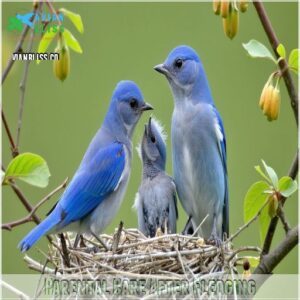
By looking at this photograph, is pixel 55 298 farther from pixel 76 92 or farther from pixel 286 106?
→ pixel 286 106

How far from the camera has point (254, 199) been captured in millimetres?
2820

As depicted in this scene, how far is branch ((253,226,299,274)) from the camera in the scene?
2.67 meters

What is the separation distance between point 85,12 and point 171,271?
2.91 m

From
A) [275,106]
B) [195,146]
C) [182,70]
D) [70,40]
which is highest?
[70,40]

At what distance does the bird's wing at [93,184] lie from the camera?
353 cm

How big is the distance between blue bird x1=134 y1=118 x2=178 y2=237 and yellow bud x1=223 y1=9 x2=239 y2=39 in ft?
4.02

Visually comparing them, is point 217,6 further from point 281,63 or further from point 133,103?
point 133,103

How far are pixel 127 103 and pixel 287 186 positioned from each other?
124 cm

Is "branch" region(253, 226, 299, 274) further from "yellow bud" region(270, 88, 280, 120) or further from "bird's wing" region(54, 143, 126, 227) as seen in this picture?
"bird's wing" region(54, 143, 126, 227)

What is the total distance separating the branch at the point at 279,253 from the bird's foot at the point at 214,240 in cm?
81

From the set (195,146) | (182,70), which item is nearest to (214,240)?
(195,146)

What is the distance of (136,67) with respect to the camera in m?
5.71

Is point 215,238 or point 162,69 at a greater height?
point 162,69

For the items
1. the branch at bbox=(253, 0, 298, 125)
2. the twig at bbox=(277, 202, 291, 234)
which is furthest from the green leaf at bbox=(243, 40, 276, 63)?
the twig at bbox=(277, 202, 291, 234)
